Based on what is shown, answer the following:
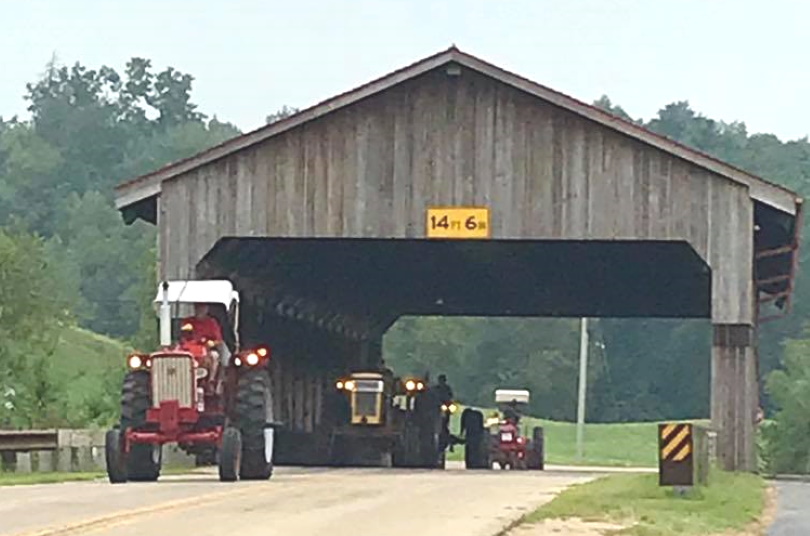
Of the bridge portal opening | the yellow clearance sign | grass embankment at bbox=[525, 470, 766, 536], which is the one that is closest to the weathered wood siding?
the yellow clearance sign

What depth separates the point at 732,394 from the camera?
3409 centimetres

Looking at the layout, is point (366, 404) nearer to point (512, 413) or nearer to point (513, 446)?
point (513, 446)

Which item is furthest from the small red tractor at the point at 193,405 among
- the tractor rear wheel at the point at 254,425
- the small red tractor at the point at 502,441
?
the small red tractor at the point at 502,441

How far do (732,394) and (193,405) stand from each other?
11063 millimetres

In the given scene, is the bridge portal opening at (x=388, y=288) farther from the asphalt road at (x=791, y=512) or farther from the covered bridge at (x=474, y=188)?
the asphalt road at (x=791, y=512)

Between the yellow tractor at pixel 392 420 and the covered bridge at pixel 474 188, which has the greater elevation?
the covered bridge at pixel 474 188

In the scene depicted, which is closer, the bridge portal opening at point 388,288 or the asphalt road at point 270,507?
the asphalt road at point 270,507

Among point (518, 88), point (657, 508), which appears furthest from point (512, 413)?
point (657, 508)

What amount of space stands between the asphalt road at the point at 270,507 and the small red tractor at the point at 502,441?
51.1 feet

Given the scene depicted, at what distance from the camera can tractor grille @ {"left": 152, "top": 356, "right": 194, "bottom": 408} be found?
26.6 meters

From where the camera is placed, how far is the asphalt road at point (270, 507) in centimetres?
1708

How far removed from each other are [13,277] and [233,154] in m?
16.9

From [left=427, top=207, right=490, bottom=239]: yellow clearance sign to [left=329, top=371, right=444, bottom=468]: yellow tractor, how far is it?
20.1ft

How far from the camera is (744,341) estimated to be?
33.9 metres
